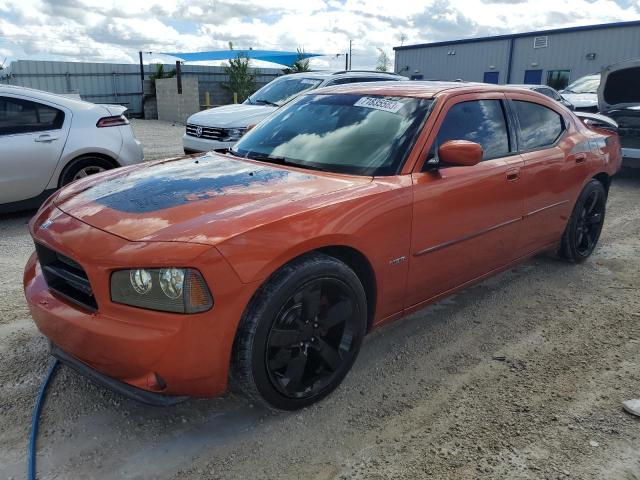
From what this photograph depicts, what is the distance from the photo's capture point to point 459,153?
3000 millimetres

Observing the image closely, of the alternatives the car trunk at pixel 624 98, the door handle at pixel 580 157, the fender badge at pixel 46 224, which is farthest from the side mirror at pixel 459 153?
the car trunk at pixel 624 98

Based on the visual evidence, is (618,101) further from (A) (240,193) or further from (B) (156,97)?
(B) (156,97)

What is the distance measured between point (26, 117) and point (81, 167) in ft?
2.40

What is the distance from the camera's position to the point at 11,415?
260 centimetres

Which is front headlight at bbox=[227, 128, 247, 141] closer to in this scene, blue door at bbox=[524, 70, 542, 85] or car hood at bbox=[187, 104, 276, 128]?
car hood at bbox=[187, 104, 276, 128]

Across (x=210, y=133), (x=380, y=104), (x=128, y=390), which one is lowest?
(x=128, y=390)

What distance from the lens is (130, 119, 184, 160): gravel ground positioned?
Answer: 1130 cm

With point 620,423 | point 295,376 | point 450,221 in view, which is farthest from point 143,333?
point 620,423

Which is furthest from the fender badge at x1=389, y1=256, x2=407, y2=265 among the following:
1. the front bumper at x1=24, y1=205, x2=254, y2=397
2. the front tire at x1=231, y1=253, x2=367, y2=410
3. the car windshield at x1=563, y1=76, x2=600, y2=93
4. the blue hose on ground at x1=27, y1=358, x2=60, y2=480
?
the car windshield at x1=563, y1=76, x2=600, y2=93

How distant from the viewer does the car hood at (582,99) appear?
11664 mm

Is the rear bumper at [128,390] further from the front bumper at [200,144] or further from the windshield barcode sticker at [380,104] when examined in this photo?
the front bumper at [200,144]

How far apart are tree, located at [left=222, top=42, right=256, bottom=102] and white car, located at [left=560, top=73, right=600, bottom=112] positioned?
14495 mm

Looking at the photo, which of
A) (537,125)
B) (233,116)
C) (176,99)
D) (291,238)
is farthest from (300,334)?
(176,99)

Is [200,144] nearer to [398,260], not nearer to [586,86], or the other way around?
[398,260]
